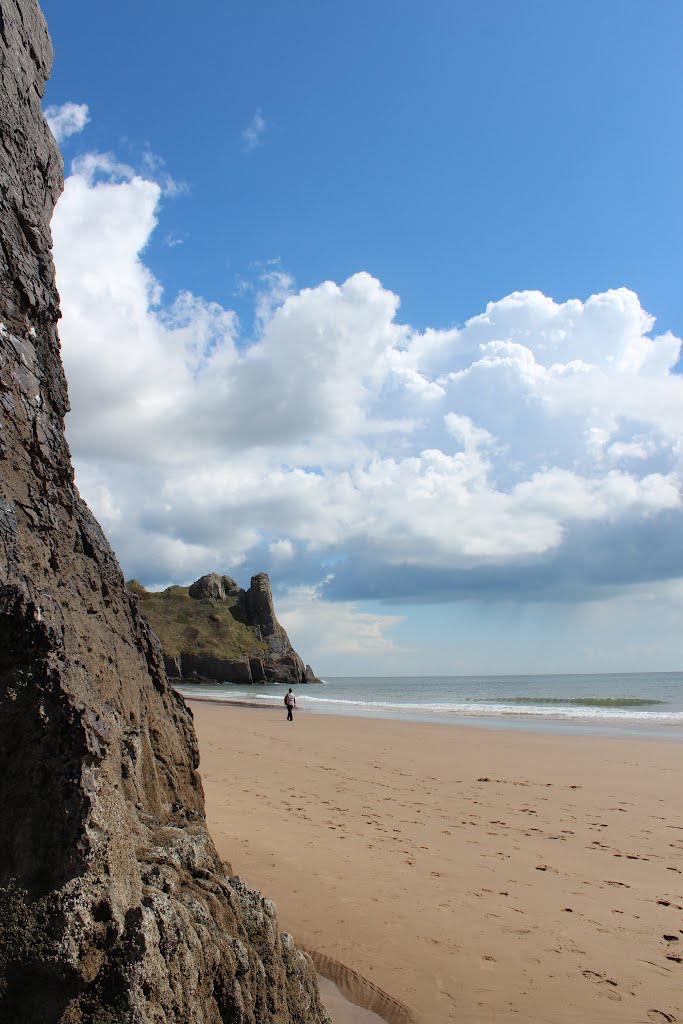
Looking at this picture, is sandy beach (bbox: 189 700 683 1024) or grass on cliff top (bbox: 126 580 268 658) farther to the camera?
grass on cliff top (bbox: 126 580 268 658)

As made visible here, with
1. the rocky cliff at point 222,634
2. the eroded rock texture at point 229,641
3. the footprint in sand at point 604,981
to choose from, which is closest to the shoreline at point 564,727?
the footprint in sand at point 604,981

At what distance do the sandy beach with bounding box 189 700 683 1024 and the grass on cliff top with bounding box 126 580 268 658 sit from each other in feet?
272

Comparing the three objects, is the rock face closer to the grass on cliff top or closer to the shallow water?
the shallow water

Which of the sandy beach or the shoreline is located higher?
the sandy beach

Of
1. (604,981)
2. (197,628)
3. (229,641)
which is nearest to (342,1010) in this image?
(604,981)

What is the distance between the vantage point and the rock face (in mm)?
2463

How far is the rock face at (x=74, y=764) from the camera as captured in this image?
2463 millimetres

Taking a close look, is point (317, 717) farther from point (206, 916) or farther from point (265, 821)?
point (206, 916)

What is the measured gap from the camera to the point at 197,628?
99.1 metres

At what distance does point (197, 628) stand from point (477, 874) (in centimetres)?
9614

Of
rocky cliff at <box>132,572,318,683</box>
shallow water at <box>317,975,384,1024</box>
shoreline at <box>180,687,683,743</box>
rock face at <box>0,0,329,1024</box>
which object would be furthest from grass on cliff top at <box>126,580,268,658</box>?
rock face at <box>0,0,329,1024</box>

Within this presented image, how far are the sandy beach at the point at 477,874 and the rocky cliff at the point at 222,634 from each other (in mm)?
78761

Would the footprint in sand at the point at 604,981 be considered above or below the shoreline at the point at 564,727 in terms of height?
above

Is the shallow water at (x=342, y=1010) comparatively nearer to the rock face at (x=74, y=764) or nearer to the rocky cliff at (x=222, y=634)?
the rock face at (x=74, y=764)
